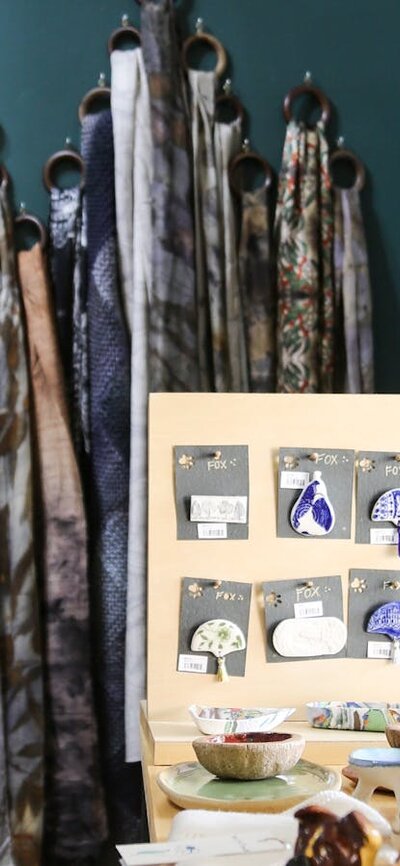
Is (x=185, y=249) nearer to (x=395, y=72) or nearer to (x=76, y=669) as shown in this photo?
(x=395, y=72)

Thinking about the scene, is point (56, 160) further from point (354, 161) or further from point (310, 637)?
point (310, 637)

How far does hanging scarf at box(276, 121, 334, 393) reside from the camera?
2.40m

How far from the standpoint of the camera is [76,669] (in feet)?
7.63

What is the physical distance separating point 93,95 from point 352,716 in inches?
62.5

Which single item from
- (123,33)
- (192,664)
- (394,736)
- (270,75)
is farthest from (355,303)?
(394,736)

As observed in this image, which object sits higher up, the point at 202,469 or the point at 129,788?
the point at 202,469

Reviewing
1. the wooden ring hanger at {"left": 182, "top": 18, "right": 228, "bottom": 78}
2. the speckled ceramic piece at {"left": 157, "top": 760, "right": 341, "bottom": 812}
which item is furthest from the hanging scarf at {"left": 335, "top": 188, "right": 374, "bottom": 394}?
the speckled ceramic piece at {"left": 157, "top": 760, "right": 341, "bottom": 812}

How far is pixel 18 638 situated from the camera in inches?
90.4

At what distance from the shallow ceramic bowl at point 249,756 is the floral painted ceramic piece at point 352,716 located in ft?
0.79

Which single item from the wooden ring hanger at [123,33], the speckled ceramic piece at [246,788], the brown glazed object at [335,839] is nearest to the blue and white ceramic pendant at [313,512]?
the speckled ceramic piece at [246,788]

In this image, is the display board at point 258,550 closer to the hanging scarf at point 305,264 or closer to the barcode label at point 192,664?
the barcode label at point 192,664

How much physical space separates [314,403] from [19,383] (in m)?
0.97

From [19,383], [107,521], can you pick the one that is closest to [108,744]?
[107,521]

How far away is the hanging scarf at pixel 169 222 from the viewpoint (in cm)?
231
